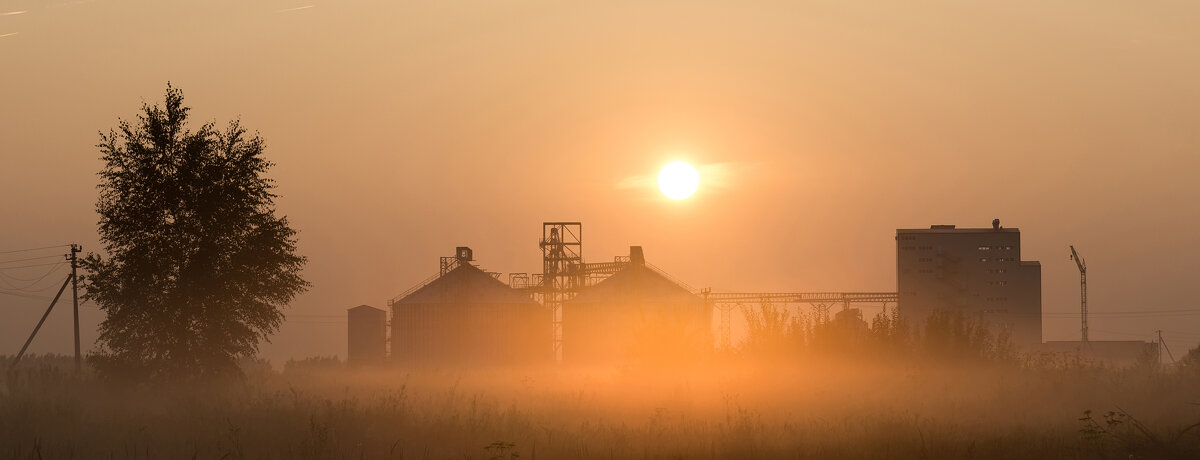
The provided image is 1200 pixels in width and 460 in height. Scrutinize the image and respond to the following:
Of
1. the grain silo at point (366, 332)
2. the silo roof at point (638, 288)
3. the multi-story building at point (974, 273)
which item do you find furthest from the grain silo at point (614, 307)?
the multi-story building at point (974, 273)

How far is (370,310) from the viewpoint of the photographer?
87500 mm

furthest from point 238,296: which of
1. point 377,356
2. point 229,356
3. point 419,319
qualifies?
point 377,356

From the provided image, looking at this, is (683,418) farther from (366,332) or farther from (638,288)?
(366,332)

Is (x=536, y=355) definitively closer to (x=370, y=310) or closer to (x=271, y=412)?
(x=370, y=310)

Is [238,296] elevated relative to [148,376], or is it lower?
elevated

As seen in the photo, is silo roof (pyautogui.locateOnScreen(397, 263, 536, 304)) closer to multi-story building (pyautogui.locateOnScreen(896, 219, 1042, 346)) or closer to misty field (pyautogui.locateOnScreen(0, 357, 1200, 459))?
misty field (pyautogui.locateOnScreen(0, 357, 1200, 459))

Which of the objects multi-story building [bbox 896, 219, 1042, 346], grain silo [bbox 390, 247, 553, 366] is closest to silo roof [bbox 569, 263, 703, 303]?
grain silo [bbox 390, 247, 553, 366]

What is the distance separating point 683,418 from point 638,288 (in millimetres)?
50209

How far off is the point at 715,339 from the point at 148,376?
57.8 feet

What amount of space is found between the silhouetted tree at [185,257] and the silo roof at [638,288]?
38.3 m

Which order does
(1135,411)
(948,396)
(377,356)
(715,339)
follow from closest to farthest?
1. (1135,411)
2. (948,396)
3. (715,339)
4. (377,356)

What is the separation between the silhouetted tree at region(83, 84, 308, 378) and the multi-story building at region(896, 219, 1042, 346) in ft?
298

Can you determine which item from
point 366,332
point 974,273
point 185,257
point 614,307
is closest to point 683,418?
point 185,257

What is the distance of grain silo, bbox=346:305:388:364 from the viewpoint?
86375 millimetres
